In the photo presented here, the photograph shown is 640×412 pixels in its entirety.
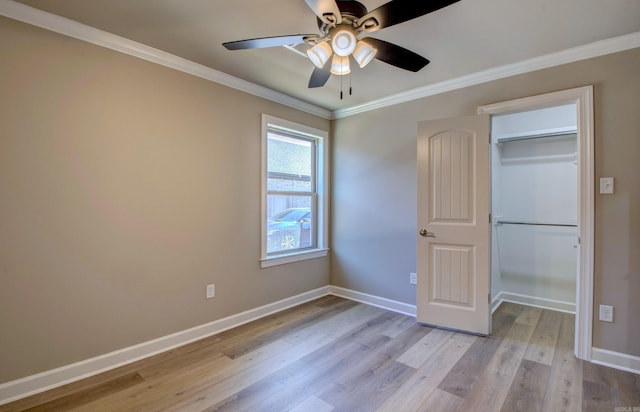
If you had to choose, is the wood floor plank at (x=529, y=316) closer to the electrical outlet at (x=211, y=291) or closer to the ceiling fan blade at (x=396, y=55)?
the ceiling fan blade at (x=396, y=55)

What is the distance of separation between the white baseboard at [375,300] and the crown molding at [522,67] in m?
2.31

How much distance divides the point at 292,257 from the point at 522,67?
116 inches

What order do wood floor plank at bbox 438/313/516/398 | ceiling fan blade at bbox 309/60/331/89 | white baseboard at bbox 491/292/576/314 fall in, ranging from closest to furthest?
1. wood floor plank at bbox 438/313/516/398
2. ceiling fan blade at bbox 309/60/331/89
3. white baseboard at bbox 491/292/576/314

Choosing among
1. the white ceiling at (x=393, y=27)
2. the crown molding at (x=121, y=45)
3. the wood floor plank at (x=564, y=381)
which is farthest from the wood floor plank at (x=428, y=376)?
the crown molding at (x=121, y=45)

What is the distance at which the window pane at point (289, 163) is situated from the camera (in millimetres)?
3408

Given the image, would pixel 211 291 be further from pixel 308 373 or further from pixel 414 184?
pixel 414 184

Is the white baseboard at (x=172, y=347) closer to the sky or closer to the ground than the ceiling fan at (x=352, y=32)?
closer to the ground

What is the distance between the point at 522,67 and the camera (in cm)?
256

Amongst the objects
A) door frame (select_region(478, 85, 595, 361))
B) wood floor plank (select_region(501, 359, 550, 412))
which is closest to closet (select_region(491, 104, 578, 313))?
door frame (select_region(478, 85, 595, 361))

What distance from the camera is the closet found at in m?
3.34

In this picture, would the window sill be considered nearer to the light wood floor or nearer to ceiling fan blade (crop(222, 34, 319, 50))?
the light wood floor

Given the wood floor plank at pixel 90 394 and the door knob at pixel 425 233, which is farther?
the door knob at pixel 425 233

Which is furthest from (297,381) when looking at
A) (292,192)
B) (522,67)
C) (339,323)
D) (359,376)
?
(522,67)

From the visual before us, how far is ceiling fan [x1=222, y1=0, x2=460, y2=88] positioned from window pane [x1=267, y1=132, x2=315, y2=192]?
1.59 metres
